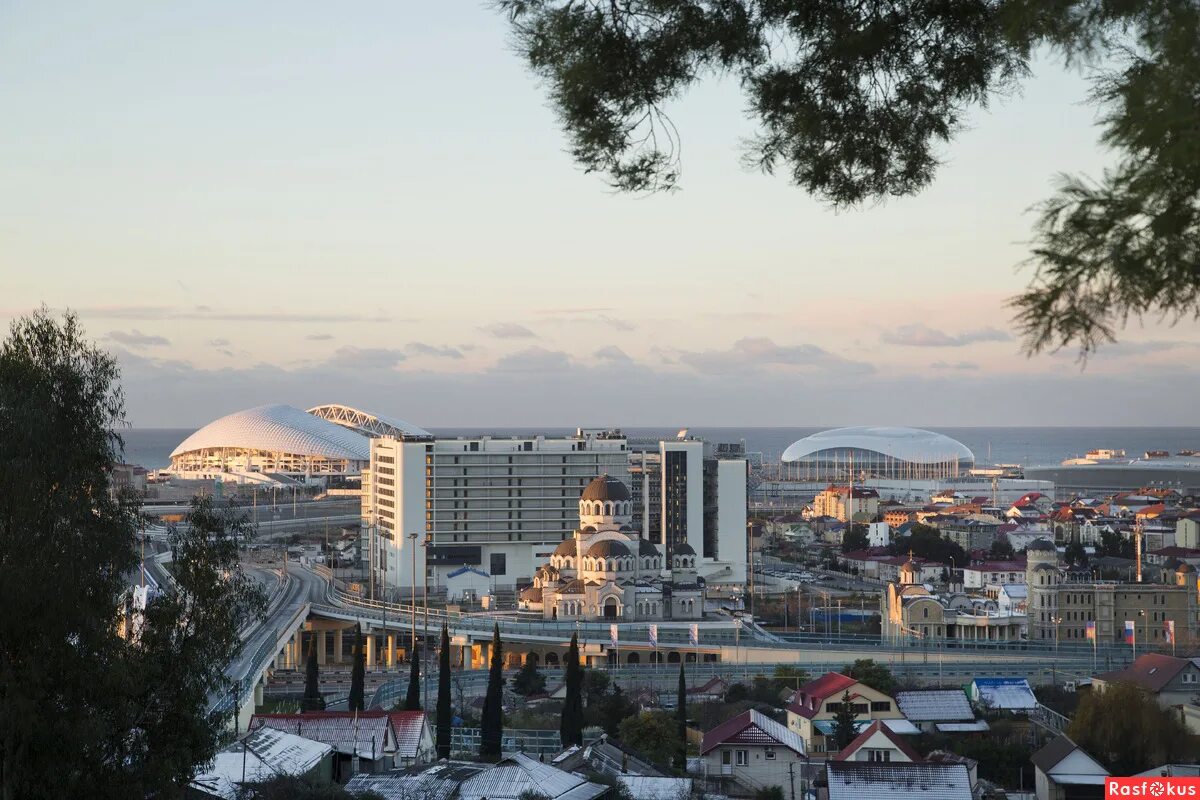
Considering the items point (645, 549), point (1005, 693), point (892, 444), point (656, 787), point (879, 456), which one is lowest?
point (1005, 693)

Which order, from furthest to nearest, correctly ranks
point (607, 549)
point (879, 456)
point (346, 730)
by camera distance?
1. point (879, 456)
2. point (607, 549)
3. point (346, 730)

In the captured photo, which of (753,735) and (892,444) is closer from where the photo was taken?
(753,735)

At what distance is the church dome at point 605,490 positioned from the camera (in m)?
45.3

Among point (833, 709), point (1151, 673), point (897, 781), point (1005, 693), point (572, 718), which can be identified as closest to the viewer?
point (897, 781)

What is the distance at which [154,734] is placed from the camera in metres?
11.0

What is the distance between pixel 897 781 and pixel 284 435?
8345cm

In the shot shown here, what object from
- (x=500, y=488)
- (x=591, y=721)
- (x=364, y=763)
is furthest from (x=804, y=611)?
(x=364, y=763)

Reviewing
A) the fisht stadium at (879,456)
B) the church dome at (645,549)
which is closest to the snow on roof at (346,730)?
the church dome at (645,549)

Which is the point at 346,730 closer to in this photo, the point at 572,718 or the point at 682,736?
the point at 572,718

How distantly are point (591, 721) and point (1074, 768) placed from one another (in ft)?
28.0

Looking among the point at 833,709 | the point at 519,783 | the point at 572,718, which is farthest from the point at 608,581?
the point at 519,783

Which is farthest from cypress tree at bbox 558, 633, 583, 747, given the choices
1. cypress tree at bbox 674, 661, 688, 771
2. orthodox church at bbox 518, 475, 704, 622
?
orthodox church at bbox 518, 475, 704, 622

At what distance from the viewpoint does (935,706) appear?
2475 centimetres

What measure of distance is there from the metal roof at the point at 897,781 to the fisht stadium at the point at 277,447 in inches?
3074
